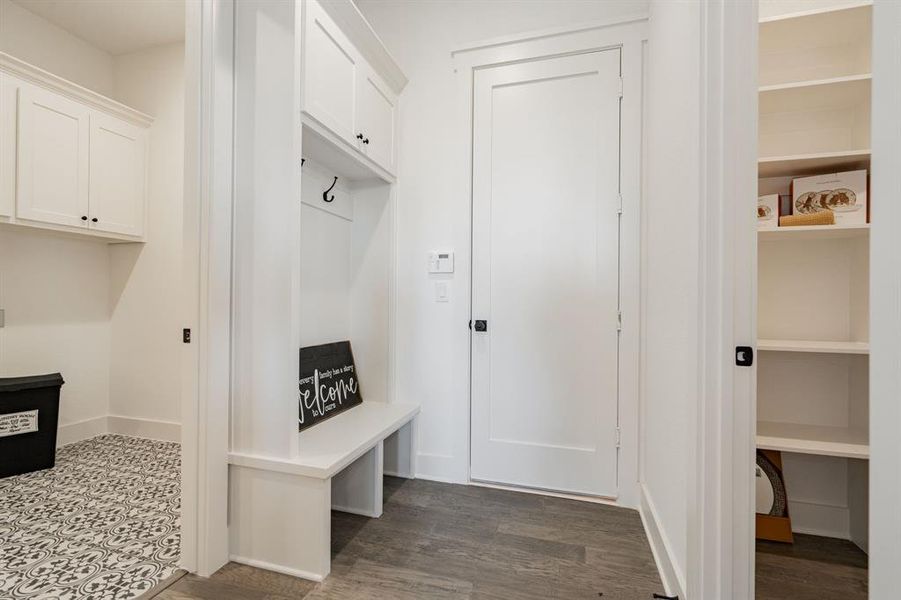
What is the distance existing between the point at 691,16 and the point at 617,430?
6.04ft

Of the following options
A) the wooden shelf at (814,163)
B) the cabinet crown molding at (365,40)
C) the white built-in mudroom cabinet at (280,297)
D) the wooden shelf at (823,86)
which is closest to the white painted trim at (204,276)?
the white built-in mudroom cabinet at (280,297)

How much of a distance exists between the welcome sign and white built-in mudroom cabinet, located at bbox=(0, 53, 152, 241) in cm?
195

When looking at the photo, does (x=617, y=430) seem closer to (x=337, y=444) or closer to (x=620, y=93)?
(x=337, y=444)

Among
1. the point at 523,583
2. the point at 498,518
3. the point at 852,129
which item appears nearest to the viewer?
the point at 523,583

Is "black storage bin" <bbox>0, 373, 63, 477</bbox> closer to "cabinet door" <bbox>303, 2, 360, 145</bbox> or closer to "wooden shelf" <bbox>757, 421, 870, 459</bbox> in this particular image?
"cabinet door" <bbox>303, 2, 360, 145</bbox>

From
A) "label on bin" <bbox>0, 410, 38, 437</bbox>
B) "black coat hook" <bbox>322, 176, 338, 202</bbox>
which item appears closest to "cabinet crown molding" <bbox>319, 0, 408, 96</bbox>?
"black coat hook" <bbox>322, 176, 338, 202</bbox>

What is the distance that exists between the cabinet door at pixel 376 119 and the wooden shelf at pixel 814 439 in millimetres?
2281

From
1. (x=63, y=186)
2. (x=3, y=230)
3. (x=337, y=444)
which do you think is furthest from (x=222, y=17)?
(x=3, y=230)

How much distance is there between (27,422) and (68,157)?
1.68 meters

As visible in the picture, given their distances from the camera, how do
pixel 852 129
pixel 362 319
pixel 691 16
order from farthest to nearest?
pixel 362 319 < pixel 852 129 < pixel 691 16

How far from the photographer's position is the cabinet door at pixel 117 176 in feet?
9.41

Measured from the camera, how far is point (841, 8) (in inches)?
67.6

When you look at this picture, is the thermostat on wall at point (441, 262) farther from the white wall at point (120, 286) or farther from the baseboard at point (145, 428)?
the baseboard at point (145, 428)

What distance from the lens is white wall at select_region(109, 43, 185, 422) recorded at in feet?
10.1
